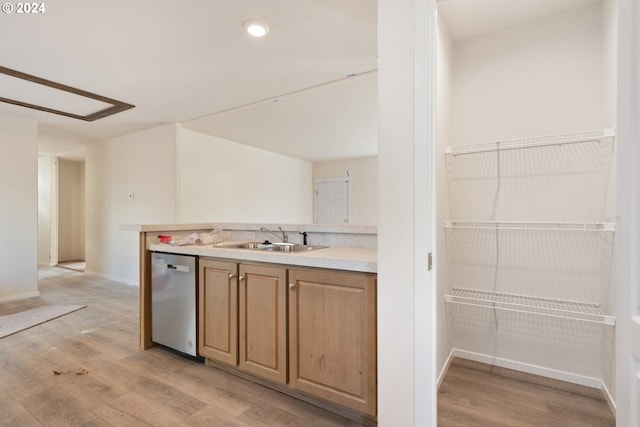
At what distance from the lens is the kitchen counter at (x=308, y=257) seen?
5.22 feet

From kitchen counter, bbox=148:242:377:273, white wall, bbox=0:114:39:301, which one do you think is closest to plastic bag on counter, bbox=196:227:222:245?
kitchen counter, bbox=148:242:377:273

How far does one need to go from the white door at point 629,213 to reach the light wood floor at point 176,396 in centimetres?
108

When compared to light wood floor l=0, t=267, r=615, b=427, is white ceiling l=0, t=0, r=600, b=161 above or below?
above

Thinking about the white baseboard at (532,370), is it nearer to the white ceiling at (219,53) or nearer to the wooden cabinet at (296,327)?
the wooden cabinet at (296,327)

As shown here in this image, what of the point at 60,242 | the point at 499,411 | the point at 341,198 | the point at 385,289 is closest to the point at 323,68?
the point at 385,289

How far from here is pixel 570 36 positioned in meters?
2.13

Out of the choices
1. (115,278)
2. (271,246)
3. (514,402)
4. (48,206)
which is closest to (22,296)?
(115,278)

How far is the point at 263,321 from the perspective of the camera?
1.96 meters

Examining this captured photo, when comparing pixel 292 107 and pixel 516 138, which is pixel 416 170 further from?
pixel 292 107

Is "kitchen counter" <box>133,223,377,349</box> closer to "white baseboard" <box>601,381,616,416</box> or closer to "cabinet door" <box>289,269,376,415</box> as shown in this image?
"cabinet door" <box>289,269,376,415</box>

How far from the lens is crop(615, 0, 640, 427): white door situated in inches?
31.9

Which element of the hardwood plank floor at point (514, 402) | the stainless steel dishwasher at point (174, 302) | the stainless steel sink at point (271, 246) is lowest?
Answer: the hardwood plank floor at point (514, 402)

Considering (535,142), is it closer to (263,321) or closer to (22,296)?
(263,321)

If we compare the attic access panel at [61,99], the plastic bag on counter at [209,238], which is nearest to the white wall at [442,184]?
the plastic bag on counter at [209,238]
